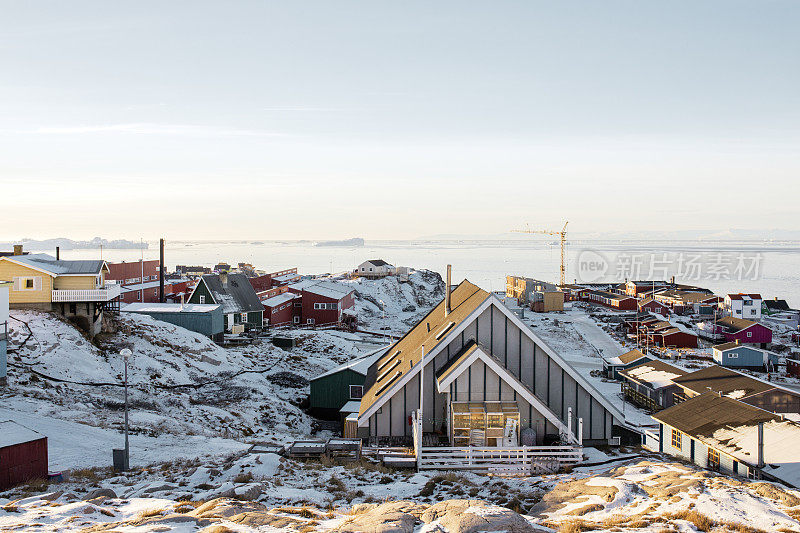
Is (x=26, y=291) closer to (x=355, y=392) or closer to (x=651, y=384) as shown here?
(x=355, y=392)

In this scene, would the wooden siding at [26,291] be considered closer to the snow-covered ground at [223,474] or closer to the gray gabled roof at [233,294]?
the snow-covered ground at [223,474]

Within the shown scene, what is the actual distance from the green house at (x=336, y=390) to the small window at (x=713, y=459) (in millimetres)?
19950

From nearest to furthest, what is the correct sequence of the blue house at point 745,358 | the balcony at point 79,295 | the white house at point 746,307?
the balcony at point 79,295, the blue house at point 745,358, the white house at point 746,307

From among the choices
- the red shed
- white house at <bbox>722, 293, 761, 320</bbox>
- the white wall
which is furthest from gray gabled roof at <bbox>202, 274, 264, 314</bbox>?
white house at <bbox>722, 293, 761, 320</bbox>

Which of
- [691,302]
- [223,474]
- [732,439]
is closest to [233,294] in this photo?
[223,474]

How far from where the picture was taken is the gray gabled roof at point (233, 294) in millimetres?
60075

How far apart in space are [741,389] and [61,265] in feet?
154

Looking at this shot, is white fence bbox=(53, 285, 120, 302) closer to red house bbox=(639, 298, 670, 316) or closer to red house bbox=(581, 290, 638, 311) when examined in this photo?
red house bbox=(639, 298, 670, 316)

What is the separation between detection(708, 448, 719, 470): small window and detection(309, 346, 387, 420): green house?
19950 millimetres

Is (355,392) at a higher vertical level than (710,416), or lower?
lower

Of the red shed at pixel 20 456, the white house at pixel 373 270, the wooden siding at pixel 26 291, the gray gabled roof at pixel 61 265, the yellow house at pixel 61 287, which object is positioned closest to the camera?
the red shed at pixel 20 456

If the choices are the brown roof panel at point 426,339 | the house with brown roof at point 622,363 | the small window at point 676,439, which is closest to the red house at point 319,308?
the house with brown roof at point 622,363

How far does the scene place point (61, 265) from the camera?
38.9 metres

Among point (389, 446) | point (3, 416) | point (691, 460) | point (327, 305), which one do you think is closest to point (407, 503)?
point (389, 446)
